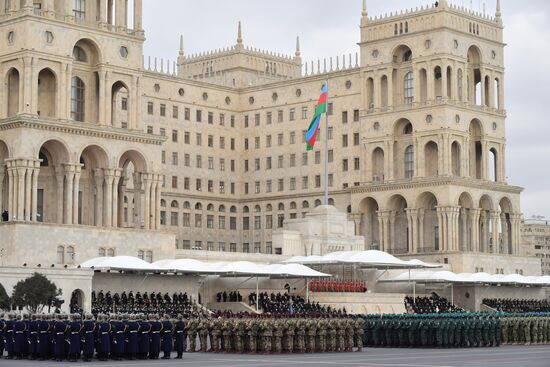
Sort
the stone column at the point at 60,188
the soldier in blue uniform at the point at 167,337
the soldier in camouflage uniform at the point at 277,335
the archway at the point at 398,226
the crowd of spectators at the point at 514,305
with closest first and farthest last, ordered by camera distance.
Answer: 1. the soldier in blue uniform at the point at 167,337
2. the soldier in camouflage uniform at the point at 277,335
3. the stone column at the point at 60,188
4. the crowd of spectators at the point at 514,305
5. the archway at the point at 398,226

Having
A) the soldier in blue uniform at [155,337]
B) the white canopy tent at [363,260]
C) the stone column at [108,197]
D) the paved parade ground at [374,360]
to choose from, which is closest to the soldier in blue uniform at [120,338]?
the paved parade ground at [374,360]

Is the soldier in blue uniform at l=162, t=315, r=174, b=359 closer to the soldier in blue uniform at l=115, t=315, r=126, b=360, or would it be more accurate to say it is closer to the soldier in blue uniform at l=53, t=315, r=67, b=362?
the soldier in blue uniform at l=115, t=315, r=126, b=360

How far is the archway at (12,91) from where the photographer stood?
81000 millimetres

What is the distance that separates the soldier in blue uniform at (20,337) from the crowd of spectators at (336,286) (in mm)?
35553

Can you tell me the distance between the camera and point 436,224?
103 m

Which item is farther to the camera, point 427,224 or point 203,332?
point 427,224

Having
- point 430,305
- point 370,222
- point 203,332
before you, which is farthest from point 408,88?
point 203,332

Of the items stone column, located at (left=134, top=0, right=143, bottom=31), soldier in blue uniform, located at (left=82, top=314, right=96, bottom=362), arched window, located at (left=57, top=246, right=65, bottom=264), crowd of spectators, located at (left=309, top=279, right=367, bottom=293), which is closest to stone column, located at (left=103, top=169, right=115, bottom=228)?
arched window, located at (left=57, top=246, right=65, bottom=264)

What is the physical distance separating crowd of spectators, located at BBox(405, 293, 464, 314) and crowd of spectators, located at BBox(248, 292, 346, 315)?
849 centimetres

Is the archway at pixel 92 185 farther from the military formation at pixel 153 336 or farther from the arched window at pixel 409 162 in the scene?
the arched window at pixel 409 162

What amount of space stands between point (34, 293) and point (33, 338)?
14.6 metres

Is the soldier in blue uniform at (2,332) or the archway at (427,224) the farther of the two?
the archway at (427,224)

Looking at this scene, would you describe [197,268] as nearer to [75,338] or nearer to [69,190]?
[69,190]

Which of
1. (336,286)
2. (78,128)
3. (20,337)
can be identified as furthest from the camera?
(78,128)
